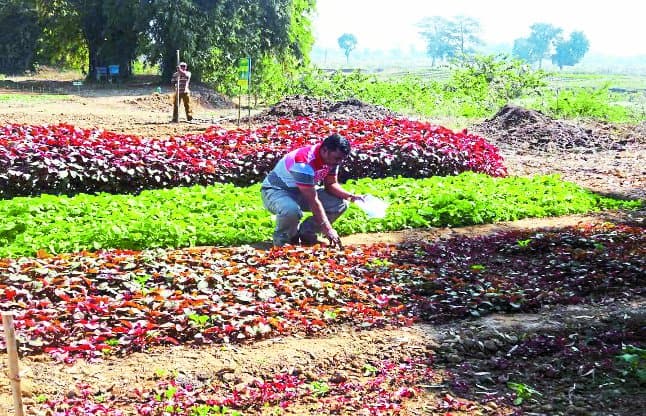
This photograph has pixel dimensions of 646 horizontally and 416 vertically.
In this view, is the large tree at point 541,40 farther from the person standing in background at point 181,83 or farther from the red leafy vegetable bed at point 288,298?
the red leafy vegetable bed at point 288,298

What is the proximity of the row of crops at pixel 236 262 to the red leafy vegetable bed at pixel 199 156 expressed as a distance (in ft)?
0.11

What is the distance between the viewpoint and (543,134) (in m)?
18.5

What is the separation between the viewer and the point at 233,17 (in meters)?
32.3

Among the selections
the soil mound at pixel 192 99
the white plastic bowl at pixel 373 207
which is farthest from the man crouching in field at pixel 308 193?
the soil mound at pixel 192 99

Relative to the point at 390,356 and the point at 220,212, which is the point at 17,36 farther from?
the point at 390,356

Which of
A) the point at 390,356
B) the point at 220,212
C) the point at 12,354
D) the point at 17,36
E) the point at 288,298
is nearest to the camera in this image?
the point at 12,354

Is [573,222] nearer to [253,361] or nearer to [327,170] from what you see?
[327,170]

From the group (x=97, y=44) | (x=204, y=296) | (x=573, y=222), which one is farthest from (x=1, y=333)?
(x=97, y=44)

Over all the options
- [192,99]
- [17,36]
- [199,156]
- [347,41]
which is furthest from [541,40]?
[199,156]

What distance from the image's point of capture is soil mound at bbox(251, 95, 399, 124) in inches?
762

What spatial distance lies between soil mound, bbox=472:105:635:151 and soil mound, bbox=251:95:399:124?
3139 millimetres

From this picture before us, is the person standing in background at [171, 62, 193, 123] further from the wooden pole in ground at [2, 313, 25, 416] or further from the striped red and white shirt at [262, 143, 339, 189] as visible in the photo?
the wooden pole in ground at [2, 313, 25, 416]

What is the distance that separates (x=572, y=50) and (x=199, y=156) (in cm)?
13290

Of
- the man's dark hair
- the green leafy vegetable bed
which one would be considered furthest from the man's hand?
the green leafy vegetable bed
